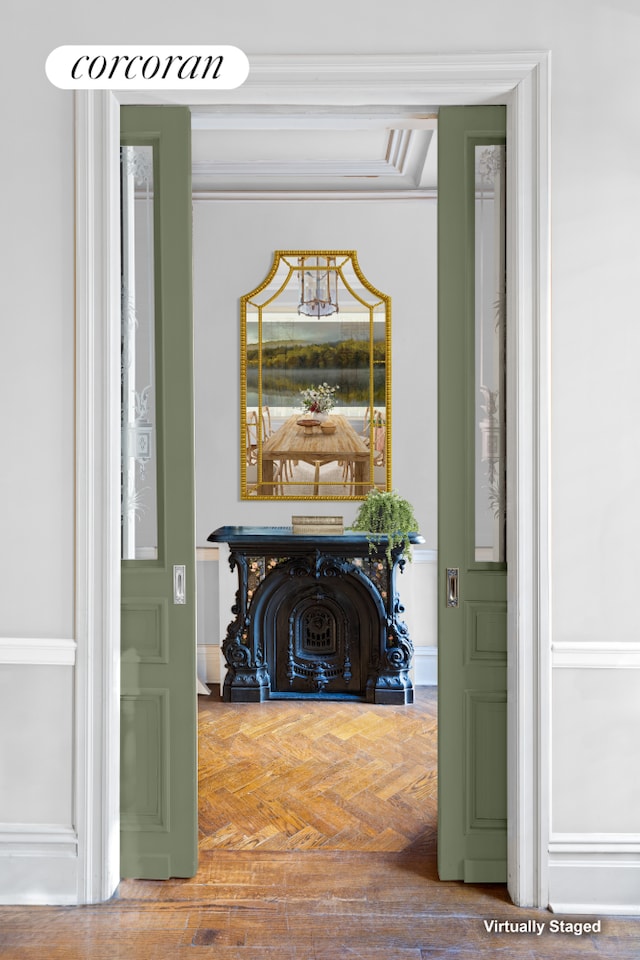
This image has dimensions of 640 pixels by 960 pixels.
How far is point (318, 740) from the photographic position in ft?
11.8

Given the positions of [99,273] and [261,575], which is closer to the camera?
[99,273]

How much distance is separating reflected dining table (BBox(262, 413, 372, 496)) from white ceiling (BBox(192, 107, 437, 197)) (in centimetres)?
147

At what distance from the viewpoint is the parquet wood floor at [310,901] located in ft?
6.57

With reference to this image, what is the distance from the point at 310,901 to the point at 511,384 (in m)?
1.82

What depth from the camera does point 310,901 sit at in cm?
222

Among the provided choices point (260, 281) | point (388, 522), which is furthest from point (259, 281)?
point (388, 522)

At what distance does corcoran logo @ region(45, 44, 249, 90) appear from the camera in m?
2.16

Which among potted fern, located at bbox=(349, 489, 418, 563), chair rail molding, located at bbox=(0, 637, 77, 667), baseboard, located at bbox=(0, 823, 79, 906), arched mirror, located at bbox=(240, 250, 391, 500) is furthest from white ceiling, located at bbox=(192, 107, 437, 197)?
baseboard, located at bbox=(0, 823, 79, 906)

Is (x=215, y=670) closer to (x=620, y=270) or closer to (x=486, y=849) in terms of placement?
(x=486, y=849)

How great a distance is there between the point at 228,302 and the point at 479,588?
2.83 meters

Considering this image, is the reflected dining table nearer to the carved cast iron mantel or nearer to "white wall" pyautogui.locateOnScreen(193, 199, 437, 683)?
"white wall" pyautogui.locateOnScreen(193, 199, 437, 683)

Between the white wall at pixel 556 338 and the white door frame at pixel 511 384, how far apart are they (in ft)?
0.20

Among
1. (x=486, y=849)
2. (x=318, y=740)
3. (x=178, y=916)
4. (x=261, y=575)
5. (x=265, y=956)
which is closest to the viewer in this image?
(x=265, y=956)

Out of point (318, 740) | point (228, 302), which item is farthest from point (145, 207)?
point (318, 740)
